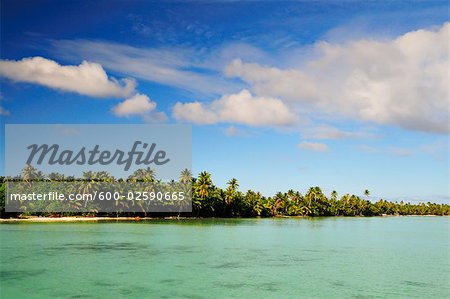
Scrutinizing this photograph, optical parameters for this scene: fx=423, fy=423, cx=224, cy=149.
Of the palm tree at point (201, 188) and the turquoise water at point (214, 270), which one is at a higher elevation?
the palm tree at point (201, 188)

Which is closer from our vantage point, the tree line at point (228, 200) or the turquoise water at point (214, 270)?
the turquoise water at point (214, 270)

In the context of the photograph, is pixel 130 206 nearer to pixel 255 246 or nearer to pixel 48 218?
pixel 48 218

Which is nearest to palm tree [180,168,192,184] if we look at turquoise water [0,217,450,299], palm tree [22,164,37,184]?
palm tree [22,164,37,184]

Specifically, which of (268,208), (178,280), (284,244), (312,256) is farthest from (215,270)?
(268,208)

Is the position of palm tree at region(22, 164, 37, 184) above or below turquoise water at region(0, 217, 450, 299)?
above

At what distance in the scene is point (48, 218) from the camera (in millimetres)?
91625

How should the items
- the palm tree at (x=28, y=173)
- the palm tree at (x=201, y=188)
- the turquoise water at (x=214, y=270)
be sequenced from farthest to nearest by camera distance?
the palm tree at (x=201, y=188), the palm tree at (x=28, y=173), the turquoise water at (x=214, y=270)

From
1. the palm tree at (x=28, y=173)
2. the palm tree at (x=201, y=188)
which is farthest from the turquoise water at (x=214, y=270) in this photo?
the palm tree at (x=201, y=188)

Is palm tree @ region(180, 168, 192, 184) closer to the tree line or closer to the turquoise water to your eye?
the tree line

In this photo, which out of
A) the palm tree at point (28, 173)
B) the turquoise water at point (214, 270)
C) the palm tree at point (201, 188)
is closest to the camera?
the turquoise water at point (214, 270)

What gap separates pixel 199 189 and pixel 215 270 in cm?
7883

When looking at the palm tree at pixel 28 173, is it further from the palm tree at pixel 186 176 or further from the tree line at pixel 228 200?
the palm tree at pixel 186 176

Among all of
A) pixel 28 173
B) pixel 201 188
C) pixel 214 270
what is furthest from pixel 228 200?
pixel 214 270

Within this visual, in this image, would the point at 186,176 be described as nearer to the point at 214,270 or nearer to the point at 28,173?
the point at 28,173
